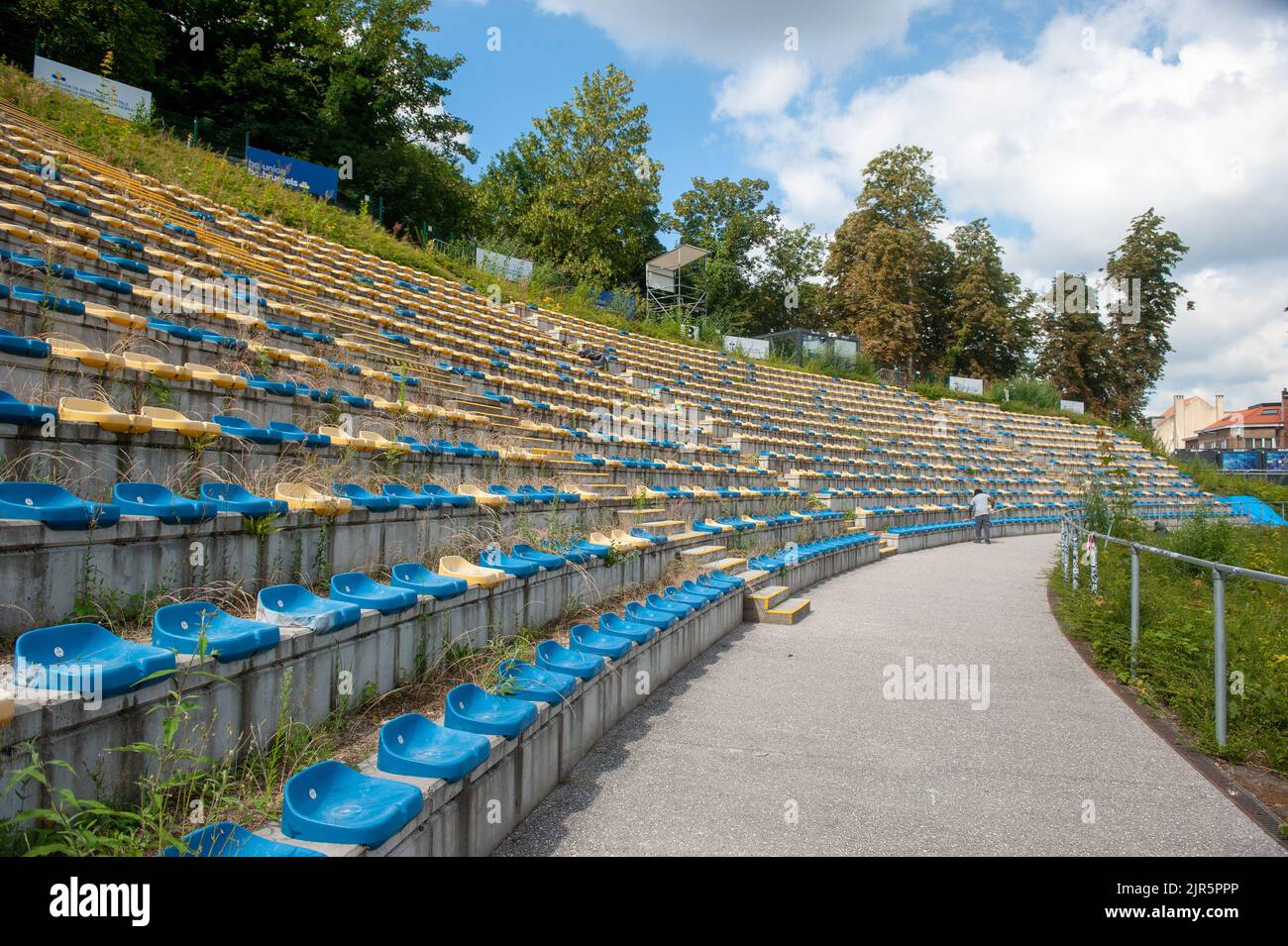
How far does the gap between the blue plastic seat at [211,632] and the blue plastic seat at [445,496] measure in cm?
191

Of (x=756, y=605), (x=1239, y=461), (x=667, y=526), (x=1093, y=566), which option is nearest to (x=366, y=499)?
(x=667, y=526)

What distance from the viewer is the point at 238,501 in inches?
119

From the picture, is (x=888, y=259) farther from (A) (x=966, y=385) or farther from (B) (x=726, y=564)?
(B) (x=726, y=564)

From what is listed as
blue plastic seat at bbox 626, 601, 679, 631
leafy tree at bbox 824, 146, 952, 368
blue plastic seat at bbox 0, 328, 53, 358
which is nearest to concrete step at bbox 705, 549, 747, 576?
blue plastic seat at bbox 626, 601, 679, 631

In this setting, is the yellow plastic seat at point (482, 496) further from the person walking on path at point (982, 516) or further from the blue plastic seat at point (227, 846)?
the person walking on path at point (982, 516)

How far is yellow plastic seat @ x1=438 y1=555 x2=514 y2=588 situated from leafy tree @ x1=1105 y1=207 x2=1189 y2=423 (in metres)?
46.6

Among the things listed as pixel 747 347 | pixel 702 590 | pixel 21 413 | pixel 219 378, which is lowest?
pixel 702 590

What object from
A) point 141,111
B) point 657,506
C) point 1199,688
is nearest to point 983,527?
point 657,506

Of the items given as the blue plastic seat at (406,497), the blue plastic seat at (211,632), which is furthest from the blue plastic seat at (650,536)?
the blue plastic seat at (211,632)

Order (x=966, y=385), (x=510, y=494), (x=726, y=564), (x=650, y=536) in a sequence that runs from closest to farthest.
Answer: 1. (x=510, y=494)
2. (x=650, y=536)
3. (x=726, y=564)
4. (x=966, y=385)

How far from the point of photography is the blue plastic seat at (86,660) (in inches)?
70.6

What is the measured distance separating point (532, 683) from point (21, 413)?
92.2 inches

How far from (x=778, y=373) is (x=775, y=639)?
61.2 feet
